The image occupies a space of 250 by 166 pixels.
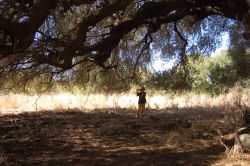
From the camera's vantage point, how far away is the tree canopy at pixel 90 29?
771 centimetres

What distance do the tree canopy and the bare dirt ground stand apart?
4.35ft

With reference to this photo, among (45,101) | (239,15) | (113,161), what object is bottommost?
(113,161)

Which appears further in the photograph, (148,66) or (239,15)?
(148,66)

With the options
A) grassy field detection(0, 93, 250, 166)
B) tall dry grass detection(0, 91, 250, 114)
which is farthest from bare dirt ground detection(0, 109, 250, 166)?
tall dry grass detection(0, 91, 250, 114)

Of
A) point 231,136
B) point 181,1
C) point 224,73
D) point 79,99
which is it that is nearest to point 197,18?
point 181,1

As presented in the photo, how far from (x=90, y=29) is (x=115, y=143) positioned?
2299mm

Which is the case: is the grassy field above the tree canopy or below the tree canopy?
below

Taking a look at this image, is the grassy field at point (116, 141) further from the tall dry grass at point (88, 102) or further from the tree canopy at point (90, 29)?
the tall dry grass at point (88, 102)

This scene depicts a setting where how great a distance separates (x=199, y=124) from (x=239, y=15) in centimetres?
248

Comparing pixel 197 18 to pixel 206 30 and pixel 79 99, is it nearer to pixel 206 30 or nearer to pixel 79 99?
pixel 206 30

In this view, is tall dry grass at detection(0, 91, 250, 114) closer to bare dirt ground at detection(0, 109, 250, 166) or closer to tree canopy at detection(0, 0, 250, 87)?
tree canopy at detection(0, 0, 250, 87)

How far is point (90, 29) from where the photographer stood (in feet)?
30.6

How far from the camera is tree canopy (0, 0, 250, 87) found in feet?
25.3

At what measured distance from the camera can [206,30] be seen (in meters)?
14.3
